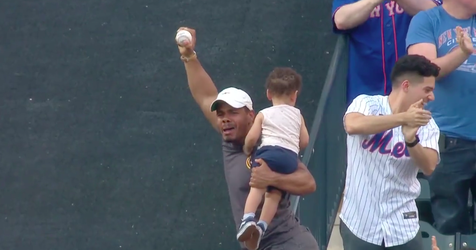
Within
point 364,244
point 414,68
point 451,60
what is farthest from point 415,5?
point 364,244

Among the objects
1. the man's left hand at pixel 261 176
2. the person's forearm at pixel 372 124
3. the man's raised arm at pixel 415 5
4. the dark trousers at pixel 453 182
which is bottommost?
the dark trousers at pixel 453 182

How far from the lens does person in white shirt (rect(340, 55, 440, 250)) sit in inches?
194

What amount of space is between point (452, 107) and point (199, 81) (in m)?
1.68

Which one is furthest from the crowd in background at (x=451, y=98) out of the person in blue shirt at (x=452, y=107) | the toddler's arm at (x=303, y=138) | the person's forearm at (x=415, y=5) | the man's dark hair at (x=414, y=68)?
the toddler's arm at (x=303, y=138)

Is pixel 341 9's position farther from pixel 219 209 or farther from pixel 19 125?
pixel 19 125

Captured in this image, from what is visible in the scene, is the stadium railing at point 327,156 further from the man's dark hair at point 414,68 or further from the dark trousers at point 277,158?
the man's dark hair at point 414,68

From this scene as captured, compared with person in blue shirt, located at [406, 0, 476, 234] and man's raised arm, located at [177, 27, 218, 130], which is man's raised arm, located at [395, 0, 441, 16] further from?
man's raised arm, located at [177, 27, 218, 130]

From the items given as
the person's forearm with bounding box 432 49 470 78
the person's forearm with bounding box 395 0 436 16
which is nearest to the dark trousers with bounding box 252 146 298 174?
the person's forearm with bounding box 432 49 470 78

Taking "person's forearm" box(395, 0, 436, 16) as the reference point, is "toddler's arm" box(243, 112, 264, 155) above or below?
below

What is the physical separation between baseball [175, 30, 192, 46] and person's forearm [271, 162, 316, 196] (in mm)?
946

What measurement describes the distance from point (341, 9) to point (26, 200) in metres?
3.62

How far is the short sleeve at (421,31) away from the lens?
5.97 metres

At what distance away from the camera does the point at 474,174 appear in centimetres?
592

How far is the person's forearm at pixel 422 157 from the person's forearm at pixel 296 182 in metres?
0.56
